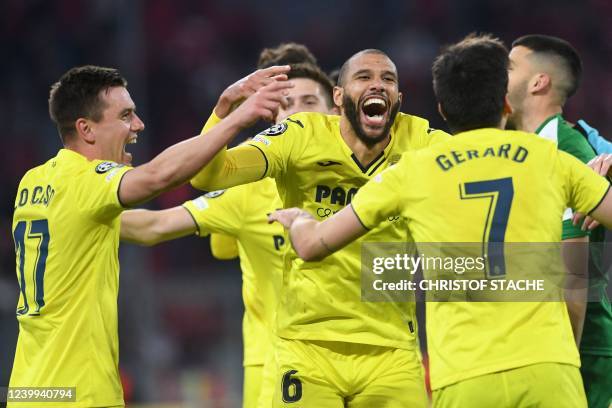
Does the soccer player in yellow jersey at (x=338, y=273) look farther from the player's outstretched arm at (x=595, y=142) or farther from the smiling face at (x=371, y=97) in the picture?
the player's outstretched arm at (x=595, y=142)

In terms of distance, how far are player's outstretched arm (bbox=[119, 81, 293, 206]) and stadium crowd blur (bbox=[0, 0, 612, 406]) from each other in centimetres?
708

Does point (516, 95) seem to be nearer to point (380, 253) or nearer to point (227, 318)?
point (380, 253)

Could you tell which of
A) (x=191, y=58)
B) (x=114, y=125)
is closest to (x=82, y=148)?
(x=114, y=125)

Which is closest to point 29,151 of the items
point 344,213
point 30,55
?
point 30,55

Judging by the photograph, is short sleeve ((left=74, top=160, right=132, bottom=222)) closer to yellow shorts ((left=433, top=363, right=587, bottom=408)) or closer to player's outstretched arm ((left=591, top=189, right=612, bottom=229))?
yellow shorts ((left=433, top=363, right=587, bottom=408))

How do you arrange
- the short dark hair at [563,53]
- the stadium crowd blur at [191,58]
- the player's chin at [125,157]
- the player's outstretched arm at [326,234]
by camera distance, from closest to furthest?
the player's outstretched arm at [326,234] < the player's chin at [125,157] < the short dark hair at [563,53] < the stadium crowd blur at [191,58]

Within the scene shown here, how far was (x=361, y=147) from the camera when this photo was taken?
5125 mm

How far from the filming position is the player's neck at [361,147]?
512 cm

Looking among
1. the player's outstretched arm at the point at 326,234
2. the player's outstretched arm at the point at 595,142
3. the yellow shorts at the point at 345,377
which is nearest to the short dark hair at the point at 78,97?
the player's outstretched arm at the point at 326,234

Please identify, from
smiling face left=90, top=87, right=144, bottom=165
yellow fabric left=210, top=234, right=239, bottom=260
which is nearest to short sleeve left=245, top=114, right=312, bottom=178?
smiling face left=90, top=87, right=144, bottom=165

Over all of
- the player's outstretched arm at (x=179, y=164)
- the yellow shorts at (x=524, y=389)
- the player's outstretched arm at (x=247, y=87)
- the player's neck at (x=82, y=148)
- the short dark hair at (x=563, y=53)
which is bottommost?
the yellow shorts at (x=524, y=389)

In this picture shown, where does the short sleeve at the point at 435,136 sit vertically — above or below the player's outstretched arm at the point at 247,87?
below

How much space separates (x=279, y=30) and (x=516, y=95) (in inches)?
392

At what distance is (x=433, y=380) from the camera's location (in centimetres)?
395
